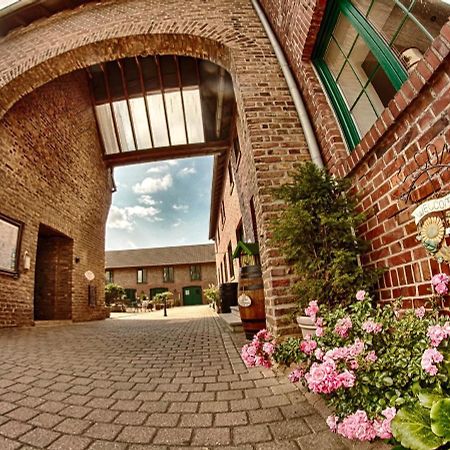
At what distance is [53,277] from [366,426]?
878 centimetres

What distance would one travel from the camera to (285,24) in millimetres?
3908

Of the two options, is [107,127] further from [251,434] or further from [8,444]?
[251,434]

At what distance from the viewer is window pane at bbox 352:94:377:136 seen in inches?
106

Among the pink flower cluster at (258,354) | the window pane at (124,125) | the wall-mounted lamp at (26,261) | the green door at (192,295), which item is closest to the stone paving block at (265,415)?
the pink flower cluster at (258,354)

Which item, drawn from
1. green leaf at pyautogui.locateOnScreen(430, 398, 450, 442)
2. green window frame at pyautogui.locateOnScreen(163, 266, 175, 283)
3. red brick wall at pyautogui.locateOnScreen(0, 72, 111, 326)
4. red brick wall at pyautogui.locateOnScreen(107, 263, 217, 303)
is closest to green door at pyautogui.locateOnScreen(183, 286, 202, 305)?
red brick wall at pyautogui.locateOnScreen(107, 263, 217, 303)

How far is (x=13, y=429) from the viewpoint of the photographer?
55.9 inches

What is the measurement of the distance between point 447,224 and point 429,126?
61cm

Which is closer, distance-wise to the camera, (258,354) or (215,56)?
(258,354)

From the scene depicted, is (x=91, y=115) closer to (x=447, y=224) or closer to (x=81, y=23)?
(x=81, y=23)

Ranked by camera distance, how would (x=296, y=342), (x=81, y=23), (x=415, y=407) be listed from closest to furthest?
(x=415, y=407), (x=296, y=342), (x=81, y=23)

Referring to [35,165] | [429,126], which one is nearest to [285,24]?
[429,126]

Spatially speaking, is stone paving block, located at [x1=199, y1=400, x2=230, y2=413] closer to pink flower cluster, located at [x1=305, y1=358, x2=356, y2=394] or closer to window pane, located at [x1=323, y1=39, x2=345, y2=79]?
pink flower cluster, located at [x1=305, y1=358, x2=356, y2=394]

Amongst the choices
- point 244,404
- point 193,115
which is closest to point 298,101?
point 244,404

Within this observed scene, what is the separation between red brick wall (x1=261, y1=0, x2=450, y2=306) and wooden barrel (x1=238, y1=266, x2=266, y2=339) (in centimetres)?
128
